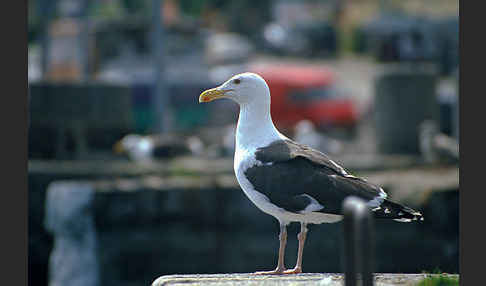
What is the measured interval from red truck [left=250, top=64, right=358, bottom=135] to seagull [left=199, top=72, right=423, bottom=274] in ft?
74.3

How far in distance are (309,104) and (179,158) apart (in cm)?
1437

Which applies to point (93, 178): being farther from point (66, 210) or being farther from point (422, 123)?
point (422, 123)

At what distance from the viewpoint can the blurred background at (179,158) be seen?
13.8 metres

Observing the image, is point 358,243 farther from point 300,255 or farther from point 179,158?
point 179,158

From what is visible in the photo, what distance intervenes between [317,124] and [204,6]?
63.0 ft

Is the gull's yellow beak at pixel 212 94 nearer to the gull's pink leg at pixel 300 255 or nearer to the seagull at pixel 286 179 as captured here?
the seagull at pixel 286 179

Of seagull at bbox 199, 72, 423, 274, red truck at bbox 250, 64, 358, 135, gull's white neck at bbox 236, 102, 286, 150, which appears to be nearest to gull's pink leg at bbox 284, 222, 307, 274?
seagull at bbox 199, 72, 423, 274

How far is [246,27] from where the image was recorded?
53969 mm

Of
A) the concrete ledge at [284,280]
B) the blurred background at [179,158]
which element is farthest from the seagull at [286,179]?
the blurred background at [179,158]

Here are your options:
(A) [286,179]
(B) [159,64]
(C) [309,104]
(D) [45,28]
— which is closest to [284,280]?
(A) [286,179]

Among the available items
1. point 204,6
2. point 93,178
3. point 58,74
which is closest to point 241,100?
point 93,178

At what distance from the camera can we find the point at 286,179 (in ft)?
26.9

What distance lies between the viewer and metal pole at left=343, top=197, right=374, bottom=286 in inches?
213

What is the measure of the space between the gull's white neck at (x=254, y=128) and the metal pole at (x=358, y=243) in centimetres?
295
